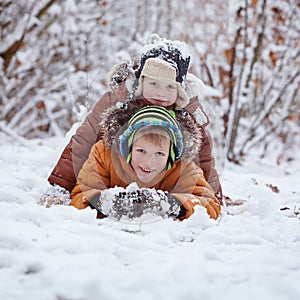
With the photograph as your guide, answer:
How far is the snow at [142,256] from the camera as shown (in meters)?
1.46

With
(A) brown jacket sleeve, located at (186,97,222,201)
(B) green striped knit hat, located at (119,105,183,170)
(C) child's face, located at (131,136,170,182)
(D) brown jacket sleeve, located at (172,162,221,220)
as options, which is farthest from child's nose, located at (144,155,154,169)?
(A) brown jacket sleeve, located at (186,97,222,201)

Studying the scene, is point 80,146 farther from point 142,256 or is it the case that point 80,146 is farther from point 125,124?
point 142,256

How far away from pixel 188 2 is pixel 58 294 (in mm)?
10331

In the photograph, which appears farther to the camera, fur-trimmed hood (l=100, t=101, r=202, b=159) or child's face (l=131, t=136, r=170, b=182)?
fur-trimmed hood (l=100, t=101, r=202, b=159)

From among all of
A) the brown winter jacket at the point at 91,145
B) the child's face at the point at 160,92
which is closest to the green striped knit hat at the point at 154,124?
the child's face at the point at 160,92

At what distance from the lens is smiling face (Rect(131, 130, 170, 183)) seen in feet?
8.51

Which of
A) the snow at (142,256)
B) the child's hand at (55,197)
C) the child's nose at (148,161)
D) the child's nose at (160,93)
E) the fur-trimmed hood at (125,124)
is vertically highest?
the child's nose at (160,93)

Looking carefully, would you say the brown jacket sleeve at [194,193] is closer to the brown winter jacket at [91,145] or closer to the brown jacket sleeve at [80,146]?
the brown winter jacket at [91,145]

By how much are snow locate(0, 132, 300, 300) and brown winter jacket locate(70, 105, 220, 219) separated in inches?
10.7

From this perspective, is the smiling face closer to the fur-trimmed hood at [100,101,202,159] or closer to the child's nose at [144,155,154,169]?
the child's nose at [144,155,154,169]

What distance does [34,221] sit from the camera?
6.52 feet

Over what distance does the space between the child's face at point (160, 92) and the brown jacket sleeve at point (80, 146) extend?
0.78 feet

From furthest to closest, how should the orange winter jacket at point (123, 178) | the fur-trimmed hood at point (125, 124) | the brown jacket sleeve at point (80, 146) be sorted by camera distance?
A: the brown jacket sleeve at point (80, 146)
the fur-trimmed hood at point (125, 124)
the orange winter jacket at point (123, 178)

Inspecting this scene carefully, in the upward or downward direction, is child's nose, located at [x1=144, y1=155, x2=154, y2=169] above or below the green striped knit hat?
below
